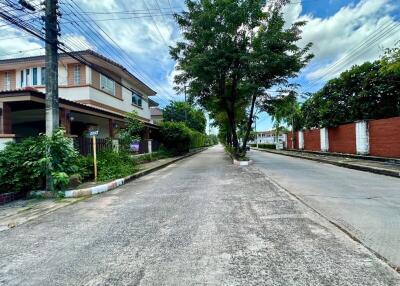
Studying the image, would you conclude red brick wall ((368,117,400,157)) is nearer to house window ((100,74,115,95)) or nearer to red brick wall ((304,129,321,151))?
red brick wall ((304,129,321,151))

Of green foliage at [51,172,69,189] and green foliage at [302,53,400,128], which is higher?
green foliage at [302,53,400,128]

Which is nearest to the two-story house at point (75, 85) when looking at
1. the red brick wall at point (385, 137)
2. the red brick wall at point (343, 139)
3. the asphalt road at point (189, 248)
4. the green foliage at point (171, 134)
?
the green foliage at point (171, 134)

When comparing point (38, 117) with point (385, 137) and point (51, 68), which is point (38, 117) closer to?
point (51, 68)

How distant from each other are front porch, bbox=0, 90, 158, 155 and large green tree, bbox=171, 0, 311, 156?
5.96 m

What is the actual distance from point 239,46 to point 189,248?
1632 cm

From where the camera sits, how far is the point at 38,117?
17.3 m

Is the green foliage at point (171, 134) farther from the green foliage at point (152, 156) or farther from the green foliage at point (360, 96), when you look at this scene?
the green foliage at point (360, 96)

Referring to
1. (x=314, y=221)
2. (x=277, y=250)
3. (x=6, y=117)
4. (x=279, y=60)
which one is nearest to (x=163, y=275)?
(x=277, y=250)

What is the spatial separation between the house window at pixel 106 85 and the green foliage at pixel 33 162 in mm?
11176

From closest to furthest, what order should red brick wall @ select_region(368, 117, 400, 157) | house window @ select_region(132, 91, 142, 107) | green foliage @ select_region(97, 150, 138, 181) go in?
green foliage @ select_region(97, 150, 138, 181), red brick wall @ select_region(368, 117, 400, 157), house window @ select_region(132, 91, 142, 107)

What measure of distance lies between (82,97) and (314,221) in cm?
1593

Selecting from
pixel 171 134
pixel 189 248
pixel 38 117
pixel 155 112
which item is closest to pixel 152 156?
pixel 171 134

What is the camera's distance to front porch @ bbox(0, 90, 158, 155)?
33.1 ft

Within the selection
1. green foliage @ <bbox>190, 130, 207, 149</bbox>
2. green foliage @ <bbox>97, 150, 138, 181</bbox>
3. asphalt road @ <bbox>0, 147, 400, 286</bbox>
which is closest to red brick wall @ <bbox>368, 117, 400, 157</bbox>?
asphalt road @ <bbox>0, 147, 400, 286</bbox>
